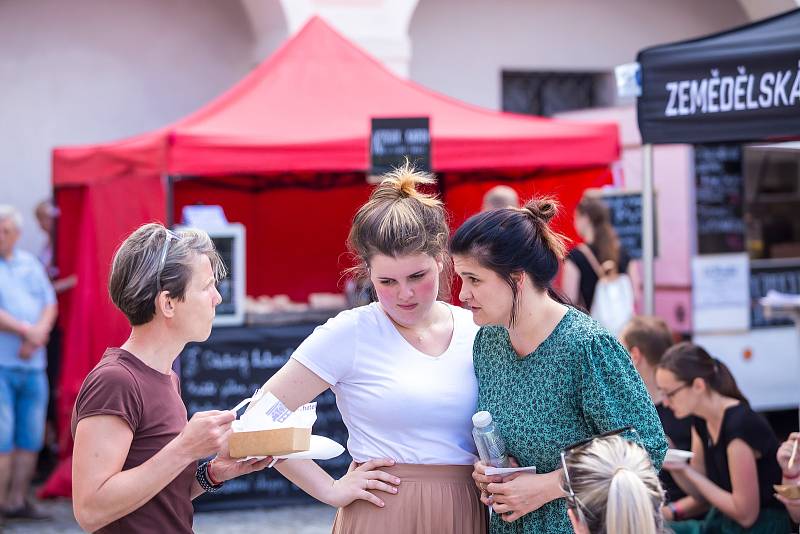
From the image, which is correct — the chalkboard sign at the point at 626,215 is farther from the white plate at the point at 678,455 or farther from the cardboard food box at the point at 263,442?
the cardboard food box at the point at 263,442

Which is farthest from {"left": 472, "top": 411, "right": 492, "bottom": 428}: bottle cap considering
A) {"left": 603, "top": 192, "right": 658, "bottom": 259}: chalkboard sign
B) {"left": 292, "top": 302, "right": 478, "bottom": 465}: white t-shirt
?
{"left": 603, "top": 192, "right": 658, "bottom": 259}: chalkboard sign

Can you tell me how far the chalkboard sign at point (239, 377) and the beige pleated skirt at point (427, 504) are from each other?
378 centimetres

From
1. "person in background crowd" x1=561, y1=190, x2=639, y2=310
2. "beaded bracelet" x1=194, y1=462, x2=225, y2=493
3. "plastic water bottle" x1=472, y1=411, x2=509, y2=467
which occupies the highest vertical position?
"person in background crowd" x1=561, y1=190, x2=639, y2=310

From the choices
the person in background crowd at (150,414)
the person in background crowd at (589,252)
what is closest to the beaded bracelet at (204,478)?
the person in background crowd at (150,414)

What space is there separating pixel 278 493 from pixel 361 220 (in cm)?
427

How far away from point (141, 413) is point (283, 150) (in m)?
4.05

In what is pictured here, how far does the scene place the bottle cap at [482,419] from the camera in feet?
8.08

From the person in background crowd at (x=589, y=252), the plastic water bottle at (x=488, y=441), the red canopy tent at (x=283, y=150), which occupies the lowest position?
the plastic water bottle at (x=488, y=441)

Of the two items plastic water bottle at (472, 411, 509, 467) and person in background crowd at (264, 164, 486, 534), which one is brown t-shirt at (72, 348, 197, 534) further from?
plastic water bottle at (472, 411, 509, 467)

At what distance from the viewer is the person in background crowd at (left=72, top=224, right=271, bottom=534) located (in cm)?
221

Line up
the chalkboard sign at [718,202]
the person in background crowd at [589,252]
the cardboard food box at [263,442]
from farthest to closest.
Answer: the chalkboard sign at [718,202]
the person in background crowd at [589,252]
the cardboard food box at [263,442]

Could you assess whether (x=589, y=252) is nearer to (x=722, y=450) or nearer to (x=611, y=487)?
(x=722, y=450)

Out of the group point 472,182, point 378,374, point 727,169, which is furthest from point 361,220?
point 727,169

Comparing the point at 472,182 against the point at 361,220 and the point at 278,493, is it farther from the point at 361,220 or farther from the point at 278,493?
the point at 361,220
